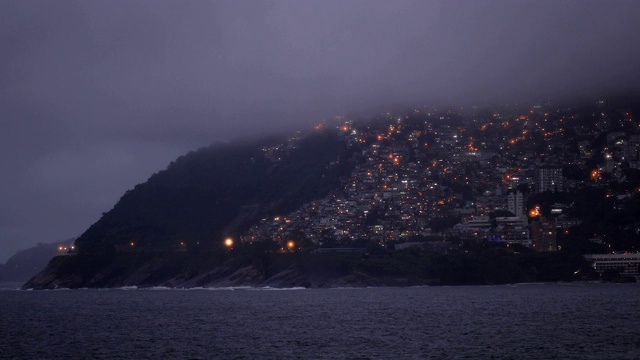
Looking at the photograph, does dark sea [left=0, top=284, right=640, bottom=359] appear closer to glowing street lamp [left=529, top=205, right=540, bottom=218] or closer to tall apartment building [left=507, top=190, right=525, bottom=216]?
glowing street lamp [left=529, top=205, right=540, bottom=218]

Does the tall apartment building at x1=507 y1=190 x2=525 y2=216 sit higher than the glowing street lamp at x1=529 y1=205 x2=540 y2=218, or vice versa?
the tall apartment building at x1=507 y1=190 x2=525 y2=216

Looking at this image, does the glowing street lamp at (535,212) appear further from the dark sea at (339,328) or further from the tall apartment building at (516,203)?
the dark sea at (339,328)

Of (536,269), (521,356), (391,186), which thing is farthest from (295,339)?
(391,186)

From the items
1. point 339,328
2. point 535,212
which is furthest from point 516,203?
point 339,328

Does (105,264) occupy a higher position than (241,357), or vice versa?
(105,264)

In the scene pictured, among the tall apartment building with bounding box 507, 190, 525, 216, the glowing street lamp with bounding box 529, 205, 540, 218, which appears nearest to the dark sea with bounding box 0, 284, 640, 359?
the glowing street lamp with bounding box 529, 205, 540, 218

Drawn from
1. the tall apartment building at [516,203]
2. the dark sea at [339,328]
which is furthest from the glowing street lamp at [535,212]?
the dark sea at [339,328]

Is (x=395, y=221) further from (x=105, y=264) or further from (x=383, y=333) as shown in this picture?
(x=383, y=333)

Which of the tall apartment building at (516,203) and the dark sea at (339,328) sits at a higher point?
the tall apartment building at (516,203)

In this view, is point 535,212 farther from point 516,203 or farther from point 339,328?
point 339,328
